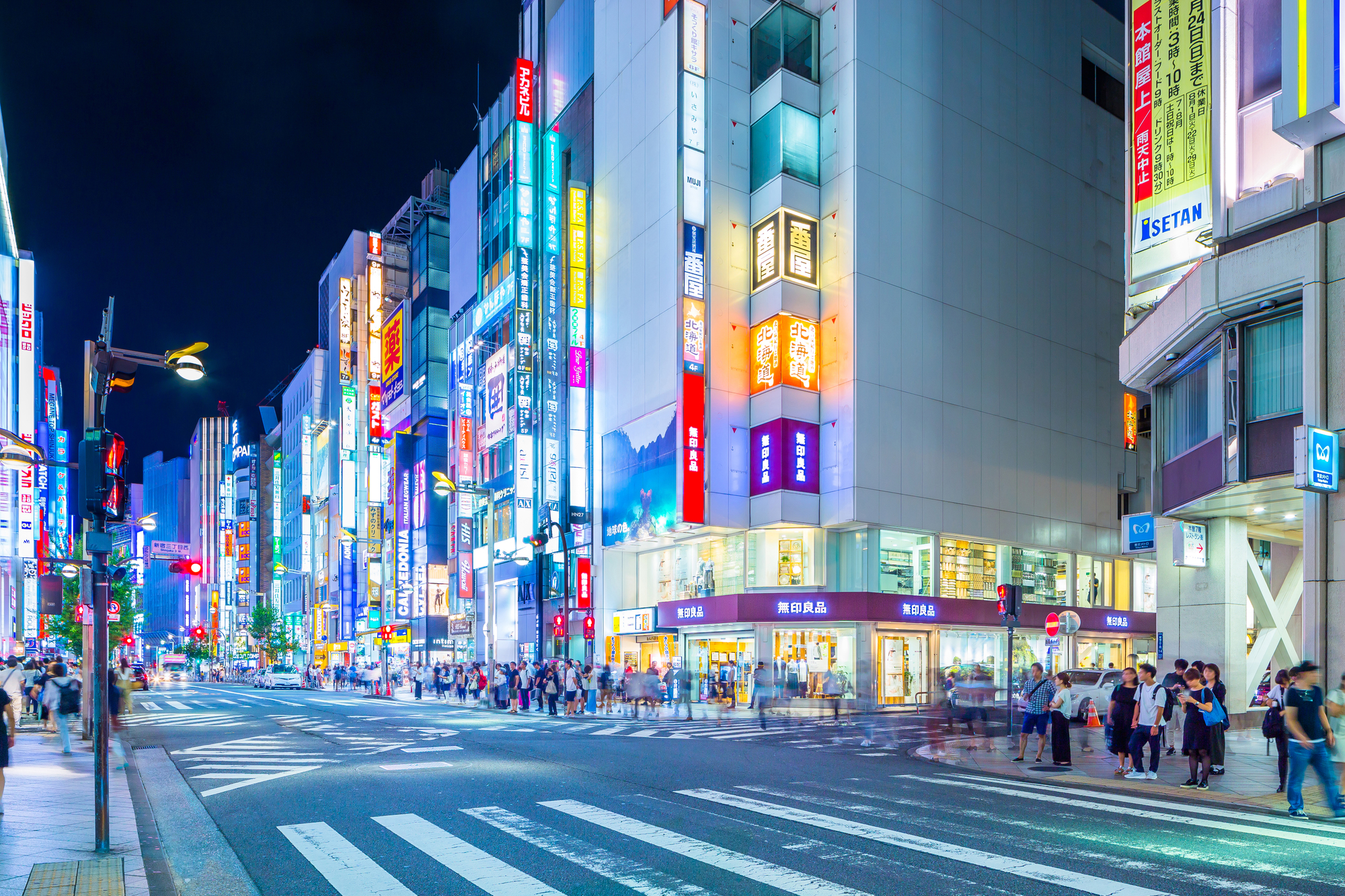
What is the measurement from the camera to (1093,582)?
48.9m

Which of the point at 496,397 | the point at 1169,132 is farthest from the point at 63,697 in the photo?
the point at 496,397

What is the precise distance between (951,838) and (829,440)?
29267 mm

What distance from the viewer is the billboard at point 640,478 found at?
41.8 m

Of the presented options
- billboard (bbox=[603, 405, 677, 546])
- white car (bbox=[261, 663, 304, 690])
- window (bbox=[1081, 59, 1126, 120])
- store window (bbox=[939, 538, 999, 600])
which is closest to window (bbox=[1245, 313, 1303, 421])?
store window (bbox=[939, 538, 999, 600])

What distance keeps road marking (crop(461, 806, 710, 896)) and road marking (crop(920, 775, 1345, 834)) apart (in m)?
6.84

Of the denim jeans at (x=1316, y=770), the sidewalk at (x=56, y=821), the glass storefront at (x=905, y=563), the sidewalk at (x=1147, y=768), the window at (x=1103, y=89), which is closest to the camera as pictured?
the sidewalk at (x=56, y=821)

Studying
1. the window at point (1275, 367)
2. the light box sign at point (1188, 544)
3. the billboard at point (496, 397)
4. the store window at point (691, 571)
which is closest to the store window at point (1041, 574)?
the store window at point (691, 571)

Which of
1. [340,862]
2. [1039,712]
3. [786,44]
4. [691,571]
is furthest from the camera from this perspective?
[691,571]

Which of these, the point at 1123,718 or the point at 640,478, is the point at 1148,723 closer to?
the point at 1123,718

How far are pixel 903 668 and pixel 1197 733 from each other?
83.6 feet

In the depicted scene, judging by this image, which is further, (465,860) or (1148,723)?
(1148,723)

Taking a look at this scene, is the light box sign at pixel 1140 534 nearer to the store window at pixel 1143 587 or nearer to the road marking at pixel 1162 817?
the road marking at pixel 1162 817

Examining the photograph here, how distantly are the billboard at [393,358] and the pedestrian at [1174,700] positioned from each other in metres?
73.6

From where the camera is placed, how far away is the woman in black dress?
49.0 ft
